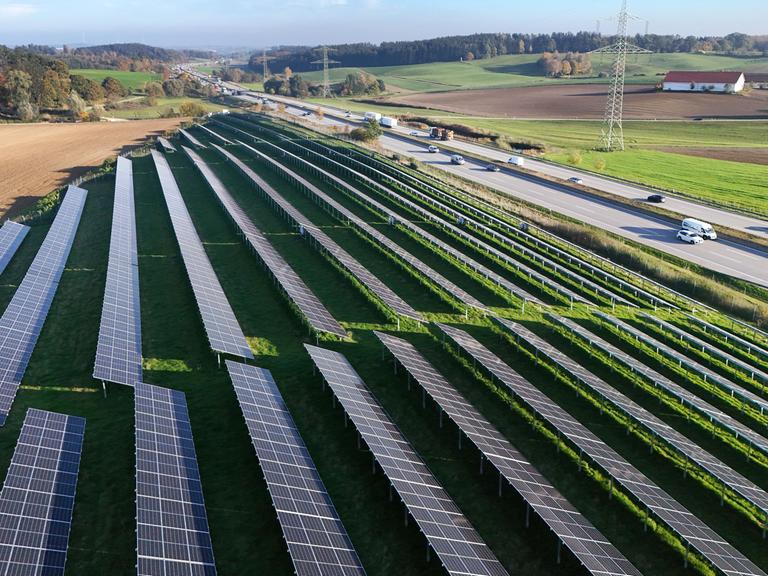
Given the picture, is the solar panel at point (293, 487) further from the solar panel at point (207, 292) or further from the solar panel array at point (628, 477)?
the solar panel array at point (628, 477)

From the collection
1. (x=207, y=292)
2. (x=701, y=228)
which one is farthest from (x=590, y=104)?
(x=207, y=292)

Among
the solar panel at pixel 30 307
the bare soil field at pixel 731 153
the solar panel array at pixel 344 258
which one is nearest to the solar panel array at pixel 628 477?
the solar panel array at pixel 344 258

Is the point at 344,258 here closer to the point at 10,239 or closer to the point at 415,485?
the point at 415,485

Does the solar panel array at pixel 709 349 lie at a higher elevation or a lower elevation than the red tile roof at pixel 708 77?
lower

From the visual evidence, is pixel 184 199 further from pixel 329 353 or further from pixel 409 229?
pixel 329 353

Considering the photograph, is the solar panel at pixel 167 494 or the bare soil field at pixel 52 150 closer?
the solar panel at pixel 167 494

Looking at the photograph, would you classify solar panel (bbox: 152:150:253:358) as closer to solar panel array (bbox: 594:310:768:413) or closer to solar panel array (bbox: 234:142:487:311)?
solar panel array (bbox: 234:142:487:311)

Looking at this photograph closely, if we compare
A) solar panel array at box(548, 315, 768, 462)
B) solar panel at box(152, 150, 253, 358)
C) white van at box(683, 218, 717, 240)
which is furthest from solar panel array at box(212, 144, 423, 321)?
white van at box(683, 218, 717, 240)
